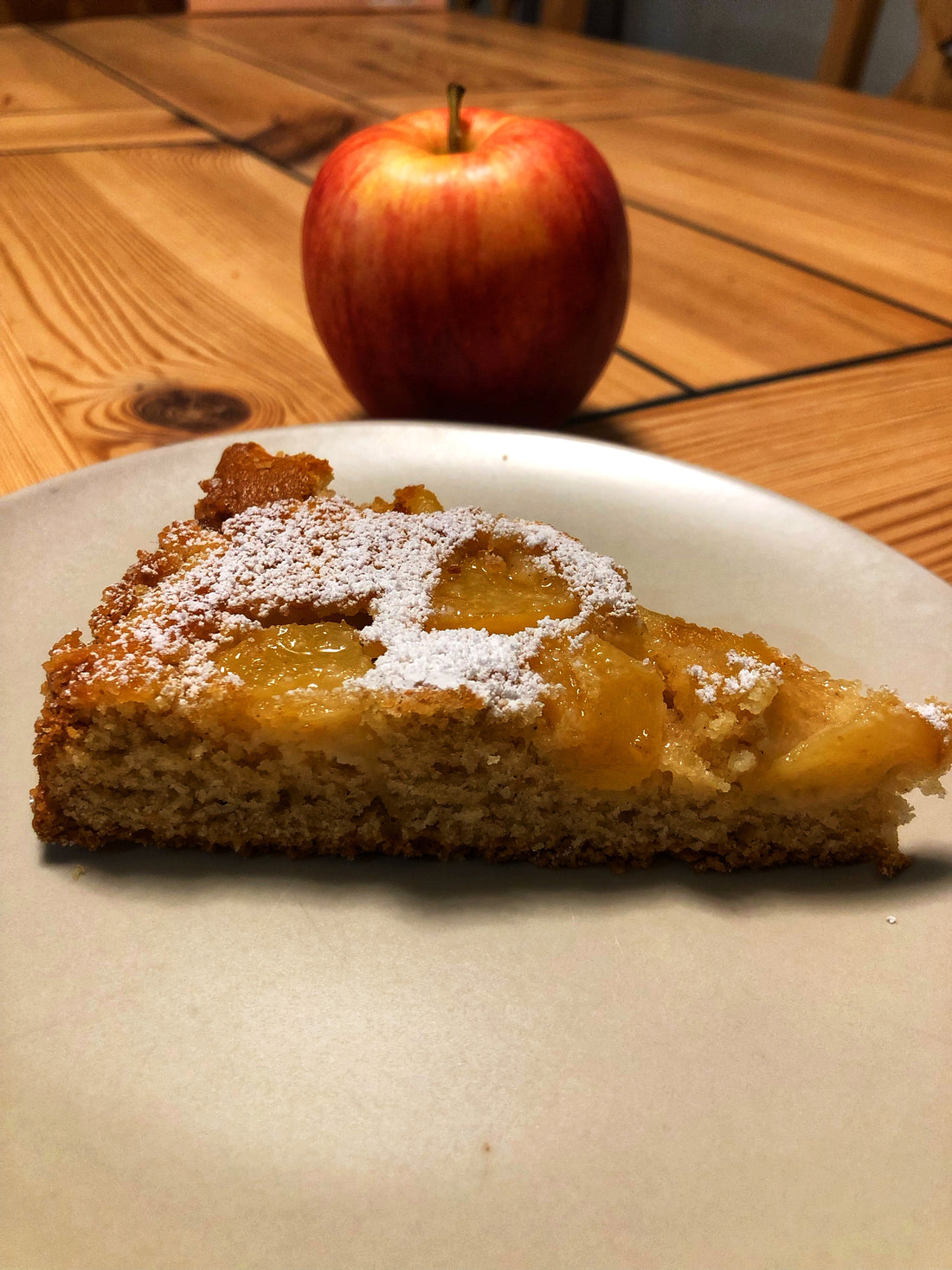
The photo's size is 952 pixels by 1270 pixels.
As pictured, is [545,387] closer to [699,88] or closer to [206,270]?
[206,270]

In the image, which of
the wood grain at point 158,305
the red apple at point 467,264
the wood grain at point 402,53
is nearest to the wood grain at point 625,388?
the wood grain at point 158,305

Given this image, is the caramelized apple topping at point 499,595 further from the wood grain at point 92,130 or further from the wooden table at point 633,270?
the wood grain at point 92,130

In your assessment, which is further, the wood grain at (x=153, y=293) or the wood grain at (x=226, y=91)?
the wood grain at (x=226, y=91)

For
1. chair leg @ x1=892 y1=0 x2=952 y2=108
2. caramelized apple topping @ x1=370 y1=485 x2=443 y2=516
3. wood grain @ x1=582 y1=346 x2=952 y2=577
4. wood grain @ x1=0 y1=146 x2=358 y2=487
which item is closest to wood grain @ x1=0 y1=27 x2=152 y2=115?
wood grain @ x1=0 y1=146 x2=358 y2=487

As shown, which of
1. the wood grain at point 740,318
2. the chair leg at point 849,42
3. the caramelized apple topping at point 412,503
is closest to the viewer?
the caramelized apple topping at point 412,503

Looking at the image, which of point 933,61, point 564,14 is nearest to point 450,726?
point 933,61

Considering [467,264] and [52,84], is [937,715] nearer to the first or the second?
[467,264]

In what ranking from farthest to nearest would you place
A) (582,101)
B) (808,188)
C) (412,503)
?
(582,101) < (808,188) < (412,503)
